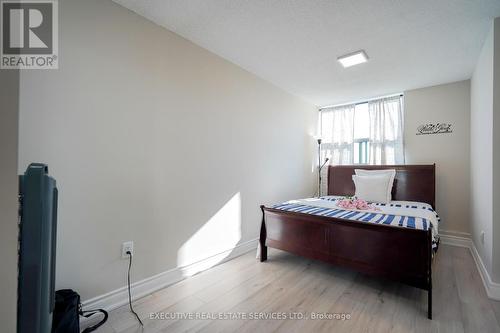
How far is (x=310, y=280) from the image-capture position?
2184 millimetres

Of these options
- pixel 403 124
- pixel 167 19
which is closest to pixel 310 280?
pixel 167 19

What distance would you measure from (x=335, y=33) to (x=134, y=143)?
6.79 feet

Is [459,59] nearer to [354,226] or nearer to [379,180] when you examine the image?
[379,180]

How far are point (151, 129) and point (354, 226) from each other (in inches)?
78.7

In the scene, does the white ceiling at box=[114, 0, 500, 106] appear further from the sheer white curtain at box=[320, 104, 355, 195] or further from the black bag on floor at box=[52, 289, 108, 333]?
the black bag on floor at box=[52, 289, 108, 333]

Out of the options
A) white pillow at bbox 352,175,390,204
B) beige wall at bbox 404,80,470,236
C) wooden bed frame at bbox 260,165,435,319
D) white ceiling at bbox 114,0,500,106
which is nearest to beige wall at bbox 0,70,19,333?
white ceiling at bbox 114,0,500,106

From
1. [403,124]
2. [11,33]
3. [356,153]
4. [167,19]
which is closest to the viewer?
[11,33]

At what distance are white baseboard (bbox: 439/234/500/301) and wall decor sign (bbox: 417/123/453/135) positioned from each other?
1.51 m

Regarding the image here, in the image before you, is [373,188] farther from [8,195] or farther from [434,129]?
[8,195]

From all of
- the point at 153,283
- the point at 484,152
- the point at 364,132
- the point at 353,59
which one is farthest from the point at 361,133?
the point at 153,283

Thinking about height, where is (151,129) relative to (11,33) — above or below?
below

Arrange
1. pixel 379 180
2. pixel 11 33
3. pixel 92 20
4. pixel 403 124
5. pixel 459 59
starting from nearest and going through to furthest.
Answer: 1. pixel 11 33
2. pixel 92 20
3. pixel 459 59
4. pixel 379 180
5. pixel 403 124

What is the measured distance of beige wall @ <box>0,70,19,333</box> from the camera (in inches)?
25.4

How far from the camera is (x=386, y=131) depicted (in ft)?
12.3
